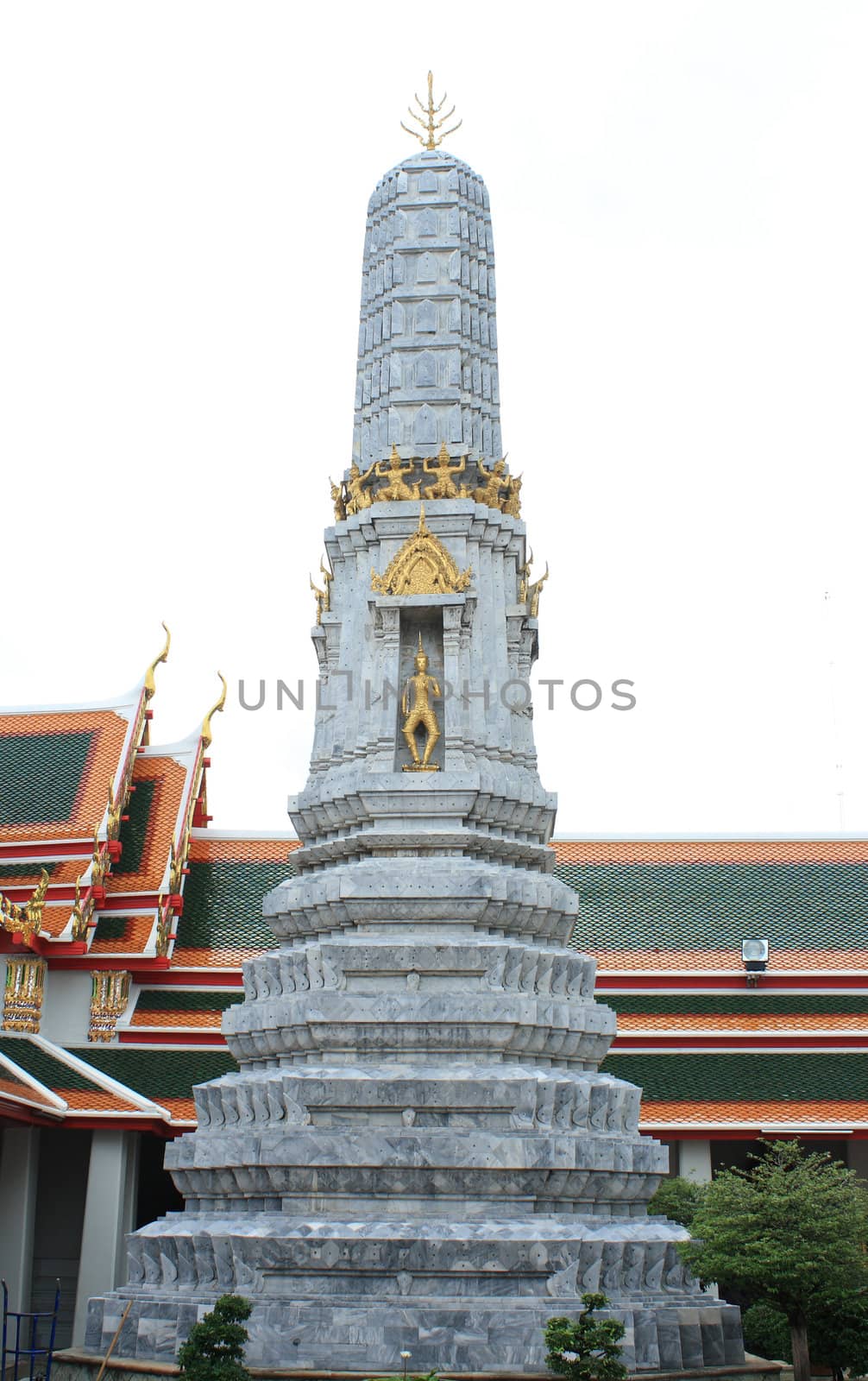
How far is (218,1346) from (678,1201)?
8408 mm

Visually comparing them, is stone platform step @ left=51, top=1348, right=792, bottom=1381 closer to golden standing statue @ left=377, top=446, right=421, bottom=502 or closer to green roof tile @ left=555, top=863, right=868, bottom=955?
golden standing statue @ left=377, top=446, right=421, bottom=502

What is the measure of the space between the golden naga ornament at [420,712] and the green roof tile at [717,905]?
813cm

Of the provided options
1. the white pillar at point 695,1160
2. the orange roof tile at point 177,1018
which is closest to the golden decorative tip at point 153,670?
the orange roof tile at point 177,1018

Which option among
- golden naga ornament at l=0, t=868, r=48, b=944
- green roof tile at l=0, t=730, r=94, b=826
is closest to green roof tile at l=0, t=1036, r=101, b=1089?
golden naga ornament at l=0, t=868, r=48, b=944

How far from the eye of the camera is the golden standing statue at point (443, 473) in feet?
52.3

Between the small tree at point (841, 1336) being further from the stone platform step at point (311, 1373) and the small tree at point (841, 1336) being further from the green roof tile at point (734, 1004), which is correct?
the green roof tile at point (734, 1004)

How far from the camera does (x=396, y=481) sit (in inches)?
632

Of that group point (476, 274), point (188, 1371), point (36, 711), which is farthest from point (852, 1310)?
point (36, 711)

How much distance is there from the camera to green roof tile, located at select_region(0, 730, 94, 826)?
901 inches

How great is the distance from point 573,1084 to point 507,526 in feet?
19.2

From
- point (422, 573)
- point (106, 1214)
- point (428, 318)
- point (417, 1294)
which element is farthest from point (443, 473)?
point (106, 1214)

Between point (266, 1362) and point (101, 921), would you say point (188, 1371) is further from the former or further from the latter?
point (101, 921)

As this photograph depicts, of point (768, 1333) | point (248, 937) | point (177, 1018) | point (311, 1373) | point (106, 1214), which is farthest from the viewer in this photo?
point (248, 937)

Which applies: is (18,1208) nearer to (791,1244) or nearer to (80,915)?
(80,915)
